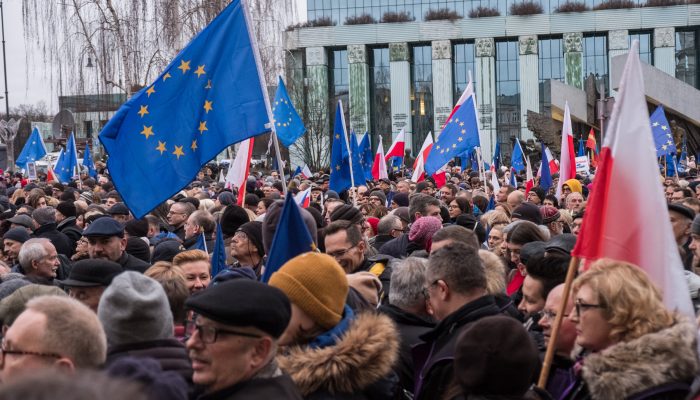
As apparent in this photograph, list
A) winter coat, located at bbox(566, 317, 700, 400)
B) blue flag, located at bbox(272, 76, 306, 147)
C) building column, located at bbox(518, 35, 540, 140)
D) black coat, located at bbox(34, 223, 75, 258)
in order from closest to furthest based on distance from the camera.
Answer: winter coat, located at bbox(566, 317, 700, 400) < black coat, located at bbox(34, 223, 75, 258) < blue flag, located at bbox(272, 76, 306, 147) < building column, located at bbox(518, 35, 540, 140)

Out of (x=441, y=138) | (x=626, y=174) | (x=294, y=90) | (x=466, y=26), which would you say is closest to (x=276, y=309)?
(x=626, y=174)

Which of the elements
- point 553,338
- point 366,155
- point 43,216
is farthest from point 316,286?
point 366,155

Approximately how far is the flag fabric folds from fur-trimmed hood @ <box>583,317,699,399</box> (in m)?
9.89

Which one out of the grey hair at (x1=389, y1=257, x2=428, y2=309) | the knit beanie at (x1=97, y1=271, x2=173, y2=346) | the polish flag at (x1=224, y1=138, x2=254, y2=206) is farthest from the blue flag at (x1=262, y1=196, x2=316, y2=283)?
the polish flag at (x1=224, y1=138, x2=254, y2=206)

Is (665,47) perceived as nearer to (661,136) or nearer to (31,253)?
(661,136)

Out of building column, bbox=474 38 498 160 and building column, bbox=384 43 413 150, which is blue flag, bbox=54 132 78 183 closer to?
building column, bbox=474 38 498 160

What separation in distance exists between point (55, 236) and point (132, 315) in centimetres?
591

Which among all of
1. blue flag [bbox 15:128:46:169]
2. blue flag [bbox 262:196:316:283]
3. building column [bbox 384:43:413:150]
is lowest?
blue flag [bbox 262:196:316:283]

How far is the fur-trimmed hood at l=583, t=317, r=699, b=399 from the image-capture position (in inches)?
129

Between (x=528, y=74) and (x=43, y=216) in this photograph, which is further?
(x=528, y=74)

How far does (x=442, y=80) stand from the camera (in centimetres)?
5850

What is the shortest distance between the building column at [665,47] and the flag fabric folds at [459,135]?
150 feet

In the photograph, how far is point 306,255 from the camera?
3770mm

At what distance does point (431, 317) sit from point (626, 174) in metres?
1.30
